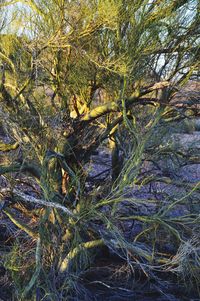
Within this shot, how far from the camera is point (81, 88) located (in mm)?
8516

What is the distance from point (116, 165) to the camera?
8.97m

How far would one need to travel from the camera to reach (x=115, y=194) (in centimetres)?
606

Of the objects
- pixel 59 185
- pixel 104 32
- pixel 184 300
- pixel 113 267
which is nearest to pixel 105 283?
pixel 113 267

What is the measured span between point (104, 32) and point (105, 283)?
410 cm

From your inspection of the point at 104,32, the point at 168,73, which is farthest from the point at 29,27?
the point at 168,73

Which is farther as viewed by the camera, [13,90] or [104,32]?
[13,90]

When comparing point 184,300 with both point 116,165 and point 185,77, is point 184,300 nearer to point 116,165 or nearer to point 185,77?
point 116,165

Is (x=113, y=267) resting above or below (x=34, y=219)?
below

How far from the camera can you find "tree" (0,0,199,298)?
268 inches

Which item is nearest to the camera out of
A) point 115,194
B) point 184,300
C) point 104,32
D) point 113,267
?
point 115,194

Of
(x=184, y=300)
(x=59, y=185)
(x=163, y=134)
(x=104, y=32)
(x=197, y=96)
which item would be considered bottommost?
(x=184, y=300)

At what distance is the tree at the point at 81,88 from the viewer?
6809mm

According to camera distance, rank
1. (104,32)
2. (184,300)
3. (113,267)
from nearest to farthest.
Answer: (104,32), (184,300), (113,267)

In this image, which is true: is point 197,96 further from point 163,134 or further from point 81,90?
point 81,90
